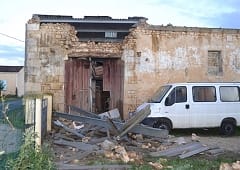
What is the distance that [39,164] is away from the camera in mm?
6953

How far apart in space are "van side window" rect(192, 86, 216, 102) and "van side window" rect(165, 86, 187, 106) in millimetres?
403

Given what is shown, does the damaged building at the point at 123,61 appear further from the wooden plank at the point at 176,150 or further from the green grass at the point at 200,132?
the wooden plank at the point at 176,150

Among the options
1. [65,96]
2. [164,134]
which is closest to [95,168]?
[164,134]

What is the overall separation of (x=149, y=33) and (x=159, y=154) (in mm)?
9592

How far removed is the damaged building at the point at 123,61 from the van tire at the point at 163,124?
3821 millimetres

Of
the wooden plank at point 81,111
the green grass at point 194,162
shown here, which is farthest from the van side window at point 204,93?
the green grass at point 194,162

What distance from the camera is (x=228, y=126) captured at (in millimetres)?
17219

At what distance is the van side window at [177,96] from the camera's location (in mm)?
16719

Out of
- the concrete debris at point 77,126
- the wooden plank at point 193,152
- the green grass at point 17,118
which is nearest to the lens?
the green grass at point 17,118

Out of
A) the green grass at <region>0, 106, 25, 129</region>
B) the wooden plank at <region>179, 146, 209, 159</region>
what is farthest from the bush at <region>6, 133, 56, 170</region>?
the wooden plank at <region>179, 146, 209, 159</region>

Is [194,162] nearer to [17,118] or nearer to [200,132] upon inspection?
[17,118]

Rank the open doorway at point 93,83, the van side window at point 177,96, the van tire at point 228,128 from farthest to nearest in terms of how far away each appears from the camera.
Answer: the open doorway at point 93,83 < the van tire at point 228,128 < the van side window at point 177,96

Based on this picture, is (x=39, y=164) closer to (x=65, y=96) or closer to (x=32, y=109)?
(x=32, y=109)

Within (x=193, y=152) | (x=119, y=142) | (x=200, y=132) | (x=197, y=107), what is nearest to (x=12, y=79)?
(x=200, y=132)
